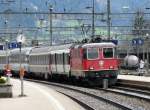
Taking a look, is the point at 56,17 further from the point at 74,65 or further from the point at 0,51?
the point at 74,65

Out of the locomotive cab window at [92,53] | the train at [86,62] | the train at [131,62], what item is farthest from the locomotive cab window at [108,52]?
the train at [131,62]

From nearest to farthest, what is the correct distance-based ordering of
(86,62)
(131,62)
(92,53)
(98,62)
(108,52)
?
1. (86,62)
2. (98,62)
3. (92,53)
4. (108,52)
5. (131,62)

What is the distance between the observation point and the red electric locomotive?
3638 cm

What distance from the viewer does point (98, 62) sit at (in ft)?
120

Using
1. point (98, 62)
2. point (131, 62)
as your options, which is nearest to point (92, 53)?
point (98, 62)

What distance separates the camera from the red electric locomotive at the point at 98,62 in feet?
119

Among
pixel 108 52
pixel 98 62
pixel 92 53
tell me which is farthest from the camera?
pixel 108 52

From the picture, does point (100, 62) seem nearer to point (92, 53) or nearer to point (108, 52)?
point (92, 53)

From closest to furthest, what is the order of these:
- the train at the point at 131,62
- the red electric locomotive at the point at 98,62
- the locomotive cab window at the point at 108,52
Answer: the red electric locomotive at the point at 98,62 < the locomotive cab window at the point at 108,52 < the train at the point at 131,62

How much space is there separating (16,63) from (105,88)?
31843 millimetres

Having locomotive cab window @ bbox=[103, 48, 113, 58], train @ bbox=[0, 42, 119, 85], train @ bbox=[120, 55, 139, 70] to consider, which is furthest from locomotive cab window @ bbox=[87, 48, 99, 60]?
train @ bbox=[120, 55, 139, 70]

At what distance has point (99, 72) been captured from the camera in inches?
1432

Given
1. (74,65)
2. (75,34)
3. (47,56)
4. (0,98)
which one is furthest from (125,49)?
(0,98)

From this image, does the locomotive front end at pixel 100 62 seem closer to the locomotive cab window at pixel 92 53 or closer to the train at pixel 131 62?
the locomotive cab window at pixel 92 53
